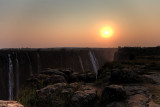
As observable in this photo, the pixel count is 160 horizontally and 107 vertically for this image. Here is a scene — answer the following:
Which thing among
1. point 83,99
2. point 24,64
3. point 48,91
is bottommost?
point 24,64

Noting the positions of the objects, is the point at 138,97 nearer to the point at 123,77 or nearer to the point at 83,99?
the point at 83,99

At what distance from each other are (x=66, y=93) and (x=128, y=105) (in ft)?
6.93

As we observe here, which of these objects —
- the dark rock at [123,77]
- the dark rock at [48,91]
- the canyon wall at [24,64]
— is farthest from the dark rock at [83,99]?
the canyon wall at [24,64]

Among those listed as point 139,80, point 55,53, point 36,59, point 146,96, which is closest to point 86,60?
point 55,53

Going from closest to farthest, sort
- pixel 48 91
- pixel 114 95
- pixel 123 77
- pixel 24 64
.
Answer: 1. pixel 114 95
2. pixel 48 91
3. pixel 123 77
4. pixel 24 64

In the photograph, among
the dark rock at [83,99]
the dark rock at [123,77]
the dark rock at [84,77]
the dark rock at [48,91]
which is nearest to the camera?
the dark rock at [83,99]

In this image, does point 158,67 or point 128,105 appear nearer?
point 128,105

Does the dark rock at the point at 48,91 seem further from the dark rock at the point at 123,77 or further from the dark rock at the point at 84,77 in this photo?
the dark rock at the point at 84,77

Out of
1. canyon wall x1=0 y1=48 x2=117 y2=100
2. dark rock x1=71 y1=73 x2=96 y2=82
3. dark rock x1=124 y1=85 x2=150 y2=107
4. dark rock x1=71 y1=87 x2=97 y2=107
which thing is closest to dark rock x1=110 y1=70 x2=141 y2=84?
dark rock x1=124 y1=85 x2=150 y2=107

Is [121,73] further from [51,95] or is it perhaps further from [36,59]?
[36,59]

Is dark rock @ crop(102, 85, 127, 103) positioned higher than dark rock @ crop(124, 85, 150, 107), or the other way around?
dark rock @ crop(102, 85, 127, 103)

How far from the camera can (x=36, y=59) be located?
20609 mm

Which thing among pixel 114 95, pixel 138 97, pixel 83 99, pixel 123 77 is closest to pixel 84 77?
pixel 123 77

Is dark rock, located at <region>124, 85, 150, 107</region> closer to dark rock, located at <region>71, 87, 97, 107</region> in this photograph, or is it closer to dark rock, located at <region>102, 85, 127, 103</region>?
dark rock, located at <region>102, 85, 127, 103</region>
